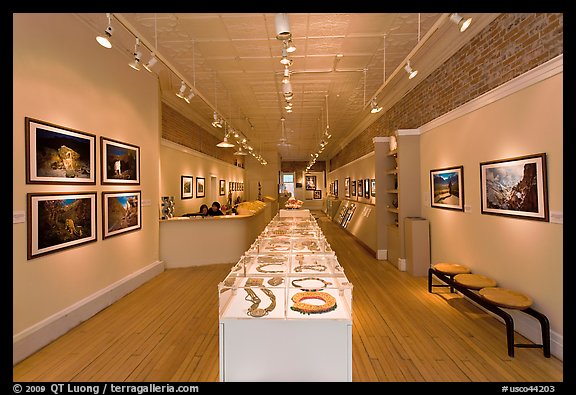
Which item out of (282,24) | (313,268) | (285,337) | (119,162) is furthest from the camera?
(119,162)

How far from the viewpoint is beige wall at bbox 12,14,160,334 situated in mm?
3332

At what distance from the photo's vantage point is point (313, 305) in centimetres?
261

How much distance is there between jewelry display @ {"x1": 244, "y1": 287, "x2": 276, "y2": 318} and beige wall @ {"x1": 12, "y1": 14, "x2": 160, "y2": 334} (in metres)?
2.76

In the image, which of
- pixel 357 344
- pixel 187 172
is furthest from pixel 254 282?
pixel 187 172

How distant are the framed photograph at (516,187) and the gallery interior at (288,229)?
0.03m

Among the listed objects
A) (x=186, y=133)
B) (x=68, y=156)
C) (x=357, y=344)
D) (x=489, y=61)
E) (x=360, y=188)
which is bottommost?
(x=357, y=344)

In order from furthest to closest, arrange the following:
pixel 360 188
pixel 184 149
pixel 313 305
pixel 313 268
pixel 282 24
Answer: pixel 360 188 < pixel 184 149 < pixel 313 268 < pixel 282 24 < pixel 313 305

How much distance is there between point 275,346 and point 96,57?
16.9ft

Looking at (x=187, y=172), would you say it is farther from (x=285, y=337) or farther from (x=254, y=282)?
(x=285, y=337)

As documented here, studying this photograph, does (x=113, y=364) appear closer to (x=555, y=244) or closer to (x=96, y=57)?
(x=96, y=57)

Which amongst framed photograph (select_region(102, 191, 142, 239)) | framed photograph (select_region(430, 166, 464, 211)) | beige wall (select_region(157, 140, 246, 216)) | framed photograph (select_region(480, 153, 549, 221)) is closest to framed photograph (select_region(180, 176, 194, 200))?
beige wall (select_region(157, 140, 246, 216))

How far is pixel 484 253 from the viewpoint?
177 inches

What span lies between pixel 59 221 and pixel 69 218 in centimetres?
19

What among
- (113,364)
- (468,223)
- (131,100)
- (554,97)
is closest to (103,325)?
(113,364)
